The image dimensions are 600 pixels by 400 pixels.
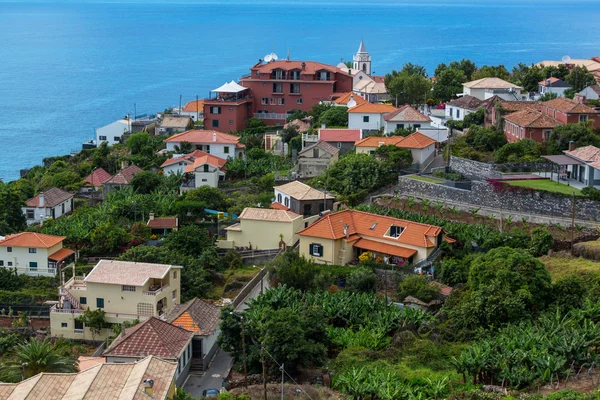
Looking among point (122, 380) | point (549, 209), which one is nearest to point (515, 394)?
point (122, 380)

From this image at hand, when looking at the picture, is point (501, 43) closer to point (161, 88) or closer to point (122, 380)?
point (161, 88)

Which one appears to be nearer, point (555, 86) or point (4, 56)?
point (555, 86)

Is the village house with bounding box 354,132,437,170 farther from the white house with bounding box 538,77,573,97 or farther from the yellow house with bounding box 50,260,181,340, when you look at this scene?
the yellow house with bounding box 50,260,181,340

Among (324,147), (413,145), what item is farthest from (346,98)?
(413,145)

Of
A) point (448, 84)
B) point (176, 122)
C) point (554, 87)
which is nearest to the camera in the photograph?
point (554, 87)

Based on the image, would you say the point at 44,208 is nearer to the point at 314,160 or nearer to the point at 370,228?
the point at 314,160
